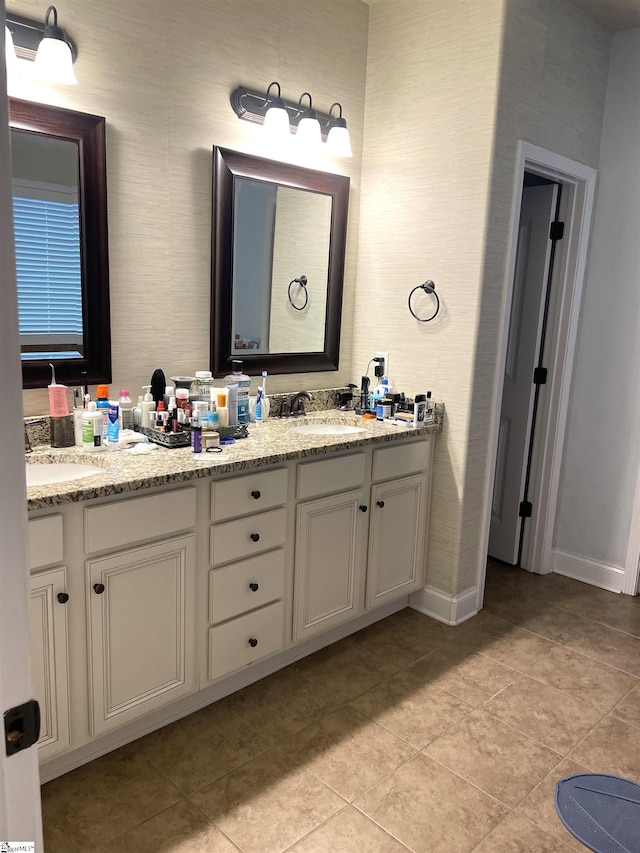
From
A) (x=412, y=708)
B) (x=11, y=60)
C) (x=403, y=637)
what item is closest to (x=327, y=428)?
(x=403, y=637)

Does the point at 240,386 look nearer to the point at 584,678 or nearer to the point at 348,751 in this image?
the point at 348,751

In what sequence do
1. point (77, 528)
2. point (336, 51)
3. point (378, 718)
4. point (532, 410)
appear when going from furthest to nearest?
point (532, 410)
point (336, 51)
point (378, 718)
point (77, 528)

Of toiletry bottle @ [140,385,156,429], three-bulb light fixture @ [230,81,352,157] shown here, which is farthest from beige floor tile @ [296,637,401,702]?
three-bulb light fixture @ [230,81,352,157]

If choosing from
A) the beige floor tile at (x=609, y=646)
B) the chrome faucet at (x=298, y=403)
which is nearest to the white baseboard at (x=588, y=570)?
the beige floor tile at (x=609, y=646)

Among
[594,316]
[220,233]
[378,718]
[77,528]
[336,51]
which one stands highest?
[336,51]

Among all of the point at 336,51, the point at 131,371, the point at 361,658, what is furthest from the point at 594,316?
the point at 131,371

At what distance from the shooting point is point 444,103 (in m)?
2.76

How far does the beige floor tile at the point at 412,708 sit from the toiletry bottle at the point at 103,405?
52.1 inches

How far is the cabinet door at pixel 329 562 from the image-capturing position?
246 centimetres

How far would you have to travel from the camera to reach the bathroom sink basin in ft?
6.72

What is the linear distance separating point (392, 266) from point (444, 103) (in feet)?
2.33

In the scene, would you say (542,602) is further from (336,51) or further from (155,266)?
(336,51)

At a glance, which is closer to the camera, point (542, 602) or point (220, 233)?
point (220, 233)

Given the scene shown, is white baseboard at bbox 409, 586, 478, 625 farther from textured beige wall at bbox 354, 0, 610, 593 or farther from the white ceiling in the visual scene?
the white ceiling
